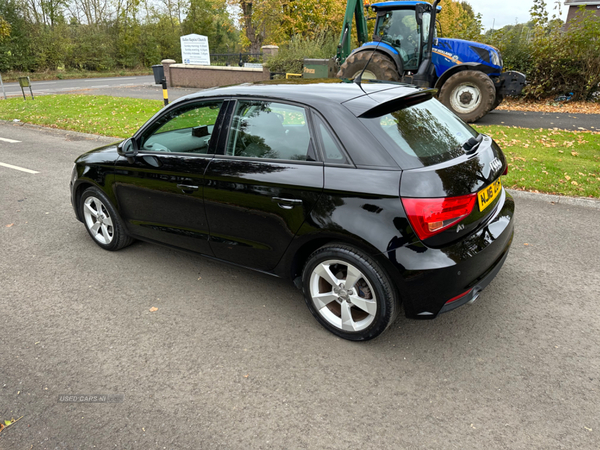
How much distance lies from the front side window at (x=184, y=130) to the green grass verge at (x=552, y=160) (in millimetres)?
4530

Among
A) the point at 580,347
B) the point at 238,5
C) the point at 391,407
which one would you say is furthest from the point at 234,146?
the point at 238,5

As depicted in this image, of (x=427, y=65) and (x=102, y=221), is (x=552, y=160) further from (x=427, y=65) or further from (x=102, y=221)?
(x=102, y=221)

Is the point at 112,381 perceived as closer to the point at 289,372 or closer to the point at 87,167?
the point at 289,372

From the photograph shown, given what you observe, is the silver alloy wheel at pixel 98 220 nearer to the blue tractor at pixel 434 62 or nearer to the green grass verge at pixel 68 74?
the blue tractor at pixel 434 62

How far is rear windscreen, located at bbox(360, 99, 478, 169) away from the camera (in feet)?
9.39

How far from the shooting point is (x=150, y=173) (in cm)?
390

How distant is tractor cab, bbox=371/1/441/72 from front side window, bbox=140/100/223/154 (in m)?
9.11

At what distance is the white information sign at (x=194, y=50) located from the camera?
23031mm

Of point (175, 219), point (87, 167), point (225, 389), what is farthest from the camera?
point (87, 167)

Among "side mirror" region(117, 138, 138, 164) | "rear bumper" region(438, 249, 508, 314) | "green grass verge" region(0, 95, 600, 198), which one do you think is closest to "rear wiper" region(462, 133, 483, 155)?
"rear bumper" region(438, 249, 508, 314)

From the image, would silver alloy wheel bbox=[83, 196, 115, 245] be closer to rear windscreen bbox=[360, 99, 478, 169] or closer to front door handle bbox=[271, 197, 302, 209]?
front door handle bbox=[271, 197, 302, 209]

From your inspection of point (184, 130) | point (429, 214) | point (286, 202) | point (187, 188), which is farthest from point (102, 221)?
point (429, 214)

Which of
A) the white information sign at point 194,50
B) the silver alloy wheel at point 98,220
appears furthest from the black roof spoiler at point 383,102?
the white information sign at point 194,50

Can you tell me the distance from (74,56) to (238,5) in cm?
1594
